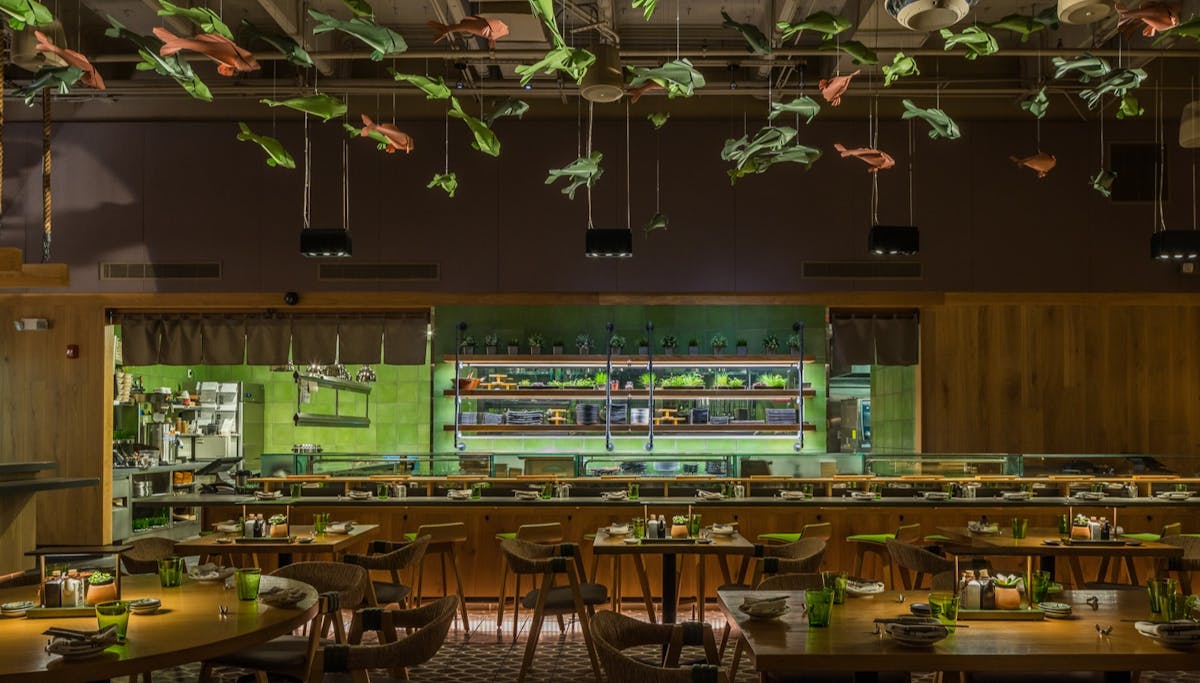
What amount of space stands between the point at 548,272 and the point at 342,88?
2.59m

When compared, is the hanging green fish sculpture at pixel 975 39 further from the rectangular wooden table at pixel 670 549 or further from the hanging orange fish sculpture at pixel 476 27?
the rectangular wooden table at pixel 670 549

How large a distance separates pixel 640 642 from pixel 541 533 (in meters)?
3.66

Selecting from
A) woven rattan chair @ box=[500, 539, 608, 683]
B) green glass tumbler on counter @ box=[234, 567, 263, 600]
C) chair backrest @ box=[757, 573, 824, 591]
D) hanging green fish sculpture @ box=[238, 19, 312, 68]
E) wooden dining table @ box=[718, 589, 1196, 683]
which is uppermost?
→ hanging green fish sculpture @ box=[238, 19, 312, 68]

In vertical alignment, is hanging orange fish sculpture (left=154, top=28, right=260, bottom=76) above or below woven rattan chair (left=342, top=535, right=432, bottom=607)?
above

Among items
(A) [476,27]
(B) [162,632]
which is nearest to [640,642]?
(B) [162,632]

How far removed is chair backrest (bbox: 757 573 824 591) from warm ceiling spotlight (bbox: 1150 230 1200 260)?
21.1ft

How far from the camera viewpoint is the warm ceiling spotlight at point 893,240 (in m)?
9.44

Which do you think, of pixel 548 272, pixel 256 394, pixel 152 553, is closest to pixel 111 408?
pixel 256 394

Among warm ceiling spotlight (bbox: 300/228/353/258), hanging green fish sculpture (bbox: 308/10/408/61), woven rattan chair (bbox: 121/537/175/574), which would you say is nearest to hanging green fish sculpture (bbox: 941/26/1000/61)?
hanging green fish sculpture (bbox: 308/10/408/61)

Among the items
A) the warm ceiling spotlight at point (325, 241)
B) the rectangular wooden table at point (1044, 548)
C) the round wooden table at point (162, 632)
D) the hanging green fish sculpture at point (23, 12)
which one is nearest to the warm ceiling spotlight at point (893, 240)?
the rectangular wooden table at point (1044, 548)

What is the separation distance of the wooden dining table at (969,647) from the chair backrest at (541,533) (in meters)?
3.57

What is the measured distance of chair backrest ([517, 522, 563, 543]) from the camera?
7.42 metres

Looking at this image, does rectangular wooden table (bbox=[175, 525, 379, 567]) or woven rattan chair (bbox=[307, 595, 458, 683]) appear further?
rectangular wooden table (bbox=[175, 525, 379, 567])

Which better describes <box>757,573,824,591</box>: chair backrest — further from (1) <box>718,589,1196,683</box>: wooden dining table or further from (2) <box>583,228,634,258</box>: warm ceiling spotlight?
(2) <box>583,228,634,258</box>: warm ceiling spotlight
